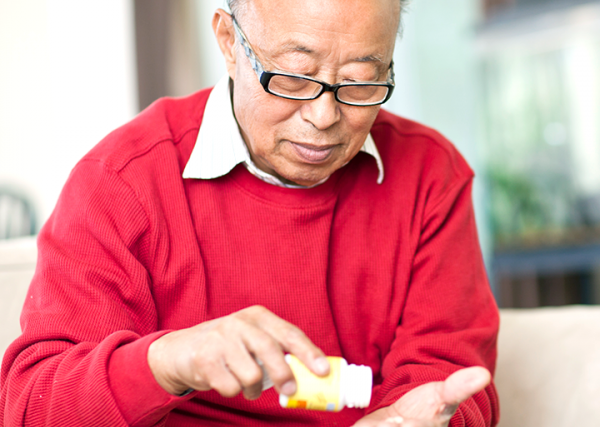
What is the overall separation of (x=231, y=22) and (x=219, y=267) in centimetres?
42

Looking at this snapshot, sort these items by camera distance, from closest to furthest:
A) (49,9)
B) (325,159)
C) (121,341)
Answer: (121,341) < (325,159) < (49,9)

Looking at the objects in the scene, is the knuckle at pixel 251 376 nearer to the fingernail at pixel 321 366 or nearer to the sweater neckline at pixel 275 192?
the fingernail at pixel 321 366

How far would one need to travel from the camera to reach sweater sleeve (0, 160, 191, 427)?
2.56 feet

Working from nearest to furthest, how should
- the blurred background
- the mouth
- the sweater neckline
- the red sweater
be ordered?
the red sweater
the mouth
the sweater neckline
the blurred background

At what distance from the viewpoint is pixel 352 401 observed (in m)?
0.69

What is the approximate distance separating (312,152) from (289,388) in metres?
0.44

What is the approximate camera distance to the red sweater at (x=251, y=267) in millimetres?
903

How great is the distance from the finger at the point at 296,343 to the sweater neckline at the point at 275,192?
17.8 inches

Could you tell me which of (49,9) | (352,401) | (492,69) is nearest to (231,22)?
(352,401)

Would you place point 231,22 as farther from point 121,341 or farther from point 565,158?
point 565,158

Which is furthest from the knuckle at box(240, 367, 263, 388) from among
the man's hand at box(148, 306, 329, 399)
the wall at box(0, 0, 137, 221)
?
the wall at box(0, 0, 137, 221)

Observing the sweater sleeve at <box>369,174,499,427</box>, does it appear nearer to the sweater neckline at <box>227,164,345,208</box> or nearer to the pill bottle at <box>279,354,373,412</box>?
the sweater neckline at <box>227,164,345,208</box>

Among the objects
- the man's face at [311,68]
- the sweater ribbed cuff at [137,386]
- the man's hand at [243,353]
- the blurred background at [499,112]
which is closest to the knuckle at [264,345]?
the man's hand at [243,353]

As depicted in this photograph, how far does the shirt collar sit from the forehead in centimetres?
21
